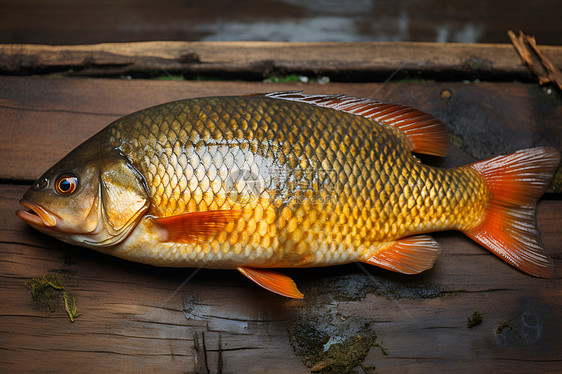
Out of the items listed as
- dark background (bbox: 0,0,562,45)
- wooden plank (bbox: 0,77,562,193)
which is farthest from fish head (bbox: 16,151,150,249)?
dark background (bbox: 0,0,562,45)

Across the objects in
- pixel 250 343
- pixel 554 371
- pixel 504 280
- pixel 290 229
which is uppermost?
pixel 290 229

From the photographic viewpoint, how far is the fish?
4.76 ft

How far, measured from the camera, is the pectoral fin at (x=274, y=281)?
152 centimetres

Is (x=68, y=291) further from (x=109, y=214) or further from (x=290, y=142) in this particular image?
(x=290, y=142)

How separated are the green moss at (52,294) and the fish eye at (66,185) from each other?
1.30 ft

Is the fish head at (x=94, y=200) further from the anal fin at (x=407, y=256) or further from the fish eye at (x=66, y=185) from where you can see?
the anal fin at (x=407, y=256)

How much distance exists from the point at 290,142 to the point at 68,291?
0.99 m

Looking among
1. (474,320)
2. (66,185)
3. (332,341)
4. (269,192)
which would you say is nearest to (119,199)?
(66,185)

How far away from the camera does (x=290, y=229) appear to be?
Result: 150 cm

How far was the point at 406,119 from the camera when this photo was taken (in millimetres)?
1728

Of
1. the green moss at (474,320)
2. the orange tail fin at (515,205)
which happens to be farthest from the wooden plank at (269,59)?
the green moss at (474,320)

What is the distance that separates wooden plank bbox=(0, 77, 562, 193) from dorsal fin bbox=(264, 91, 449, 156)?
0.51 feet

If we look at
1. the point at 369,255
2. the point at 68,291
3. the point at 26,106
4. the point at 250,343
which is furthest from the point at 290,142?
the point at 26,106

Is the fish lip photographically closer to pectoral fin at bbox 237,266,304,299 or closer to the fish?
the fish
